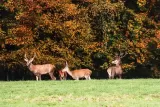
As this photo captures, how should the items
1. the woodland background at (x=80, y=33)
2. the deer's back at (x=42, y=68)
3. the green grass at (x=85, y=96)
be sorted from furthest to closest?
the woodland background at (x=80, y=33), the deer's back at (x=42, y=68), the green grass at (x=85, y=96)

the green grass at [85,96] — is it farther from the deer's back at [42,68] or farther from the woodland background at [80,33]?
the woodland background at [80,33]

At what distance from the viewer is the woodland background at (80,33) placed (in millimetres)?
27359

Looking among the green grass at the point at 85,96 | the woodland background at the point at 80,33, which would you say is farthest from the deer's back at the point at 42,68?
the green grass at the point at 85,96

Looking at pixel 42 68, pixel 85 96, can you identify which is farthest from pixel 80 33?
Answer: pixel 85 96

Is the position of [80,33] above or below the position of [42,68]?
above

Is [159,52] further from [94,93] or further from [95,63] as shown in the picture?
[94,93]

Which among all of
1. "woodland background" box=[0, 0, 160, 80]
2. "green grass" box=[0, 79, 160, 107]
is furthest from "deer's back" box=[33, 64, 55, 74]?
"green grass" box=[0, 79, 160, 107]

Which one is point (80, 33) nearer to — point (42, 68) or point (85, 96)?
point (42, 68)

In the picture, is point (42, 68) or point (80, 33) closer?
point (42, 68)

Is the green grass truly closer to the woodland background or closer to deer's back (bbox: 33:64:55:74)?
deer's back (bbox: 33:64:55:74)

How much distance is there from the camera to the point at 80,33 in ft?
92.5

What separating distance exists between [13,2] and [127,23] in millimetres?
7665

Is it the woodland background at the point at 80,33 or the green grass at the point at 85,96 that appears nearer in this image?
the green grass at the point at 85,96

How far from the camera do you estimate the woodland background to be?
27359mm
